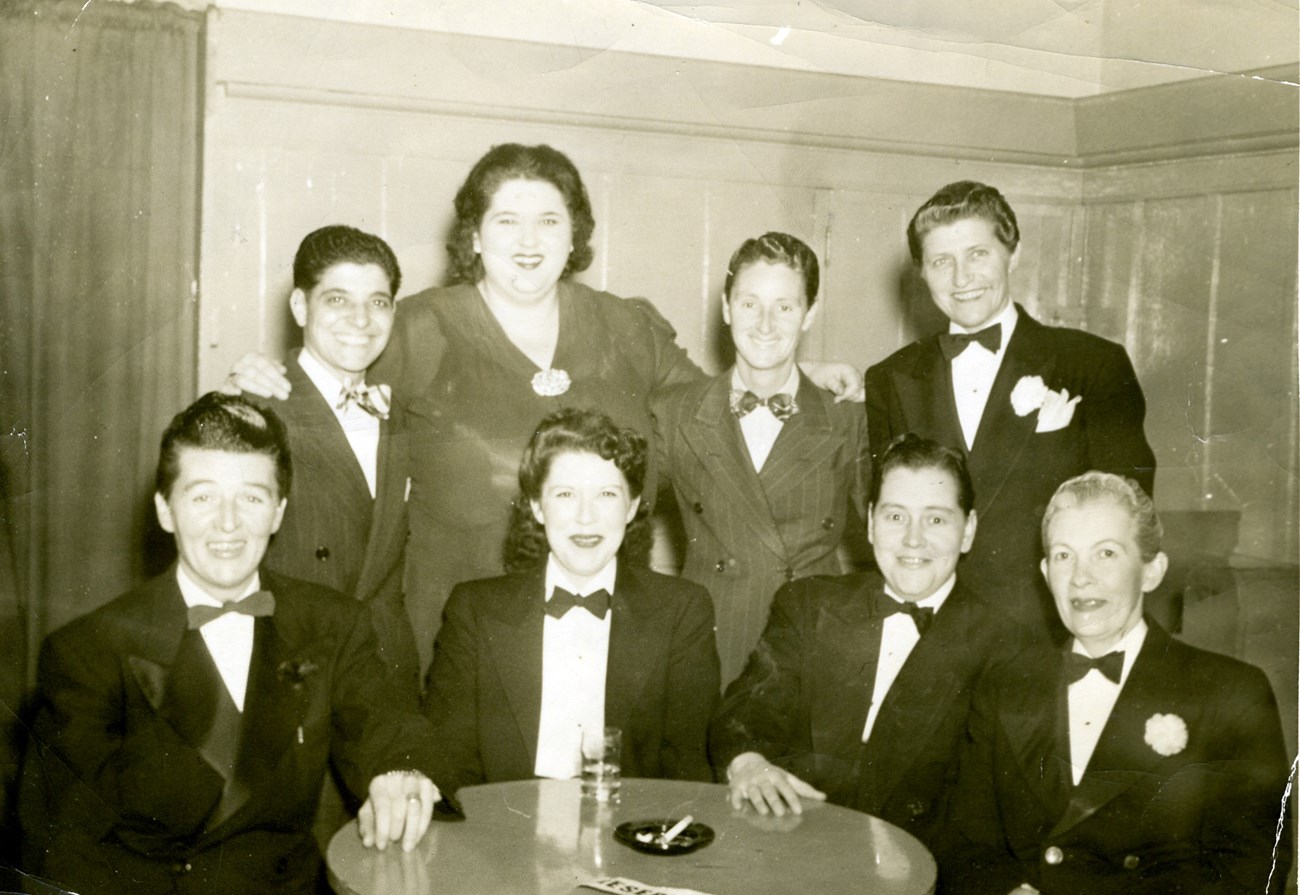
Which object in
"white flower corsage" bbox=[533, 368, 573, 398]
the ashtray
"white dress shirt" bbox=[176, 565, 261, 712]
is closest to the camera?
the ashtray

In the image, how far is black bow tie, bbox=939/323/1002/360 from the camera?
301 centimetres

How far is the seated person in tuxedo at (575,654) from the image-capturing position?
8.32 feet

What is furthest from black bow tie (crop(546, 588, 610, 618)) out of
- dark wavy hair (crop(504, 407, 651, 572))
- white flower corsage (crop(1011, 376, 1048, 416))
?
white flower corsage (crop(1011, 376, 1048, 416))

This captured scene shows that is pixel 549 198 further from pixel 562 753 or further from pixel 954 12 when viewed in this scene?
pixel 562 753

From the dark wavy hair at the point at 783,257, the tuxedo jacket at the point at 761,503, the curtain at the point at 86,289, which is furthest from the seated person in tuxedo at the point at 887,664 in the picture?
the curtain at the point at 86,289

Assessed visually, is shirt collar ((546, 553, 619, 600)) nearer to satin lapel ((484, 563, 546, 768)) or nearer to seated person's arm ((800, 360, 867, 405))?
satin lapel ((484, 563, 546, 768))

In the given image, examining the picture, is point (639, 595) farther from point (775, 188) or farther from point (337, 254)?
point (775, 188)

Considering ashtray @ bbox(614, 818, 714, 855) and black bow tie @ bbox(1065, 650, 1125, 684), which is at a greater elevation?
black bow tie @ bbox(1065, 650, 1125, 684)

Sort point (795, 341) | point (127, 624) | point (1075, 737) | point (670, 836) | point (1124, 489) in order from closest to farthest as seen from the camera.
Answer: point (670, 836)
point (127, 624)
point (1075, 737)
point (1124, 489)
point (795, 341)

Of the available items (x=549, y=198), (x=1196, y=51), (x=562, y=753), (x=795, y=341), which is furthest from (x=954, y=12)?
(x=562, y=753)

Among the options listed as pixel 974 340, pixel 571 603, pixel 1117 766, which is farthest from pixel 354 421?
pixel 1117 766

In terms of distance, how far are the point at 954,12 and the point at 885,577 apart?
1.33m

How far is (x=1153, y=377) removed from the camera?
3113 millimetres

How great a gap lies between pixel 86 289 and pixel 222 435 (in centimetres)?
84
